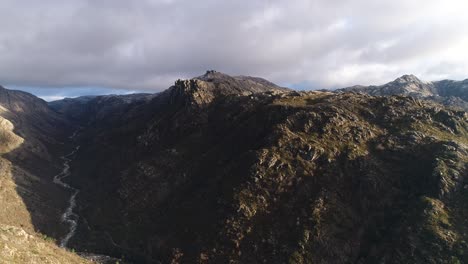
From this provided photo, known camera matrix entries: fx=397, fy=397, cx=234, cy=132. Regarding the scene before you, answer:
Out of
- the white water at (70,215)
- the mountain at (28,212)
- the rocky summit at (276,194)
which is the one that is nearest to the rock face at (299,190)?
the rocky summit at (276,194)

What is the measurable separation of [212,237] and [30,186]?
9330 cm

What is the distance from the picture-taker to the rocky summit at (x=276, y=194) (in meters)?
94.6

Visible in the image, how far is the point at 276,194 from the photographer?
113m

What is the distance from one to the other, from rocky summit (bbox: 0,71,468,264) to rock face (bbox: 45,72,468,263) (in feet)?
1.23

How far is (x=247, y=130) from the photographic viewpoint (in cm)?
14762

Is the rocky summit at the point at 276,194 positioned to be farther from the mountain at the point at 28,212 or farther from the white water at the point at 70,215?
the white water at the point at 70,215

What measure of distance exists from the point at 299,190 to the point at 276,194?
6569 mm

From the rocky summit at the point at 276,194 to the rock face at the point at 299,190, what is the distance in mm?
376

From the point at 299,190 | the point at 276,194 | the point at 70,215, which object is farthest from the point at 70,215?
the point at 299,190

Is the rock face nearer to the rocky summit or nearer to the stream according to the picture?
the rocky summit

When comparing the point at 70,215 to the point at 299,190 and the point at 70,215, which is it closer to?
the point at 70,215

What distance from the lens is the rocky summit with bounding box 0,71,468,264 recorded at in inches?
3725

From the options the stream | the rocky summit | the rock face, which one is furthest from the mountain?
the rock face

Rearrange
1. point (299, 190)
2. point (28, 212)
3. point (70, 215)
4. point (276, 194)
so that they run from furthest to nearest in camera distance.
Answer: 1. point (70, 215)
2. point (28, 212)
3. point (276, 194)
4. point (299, 190)
